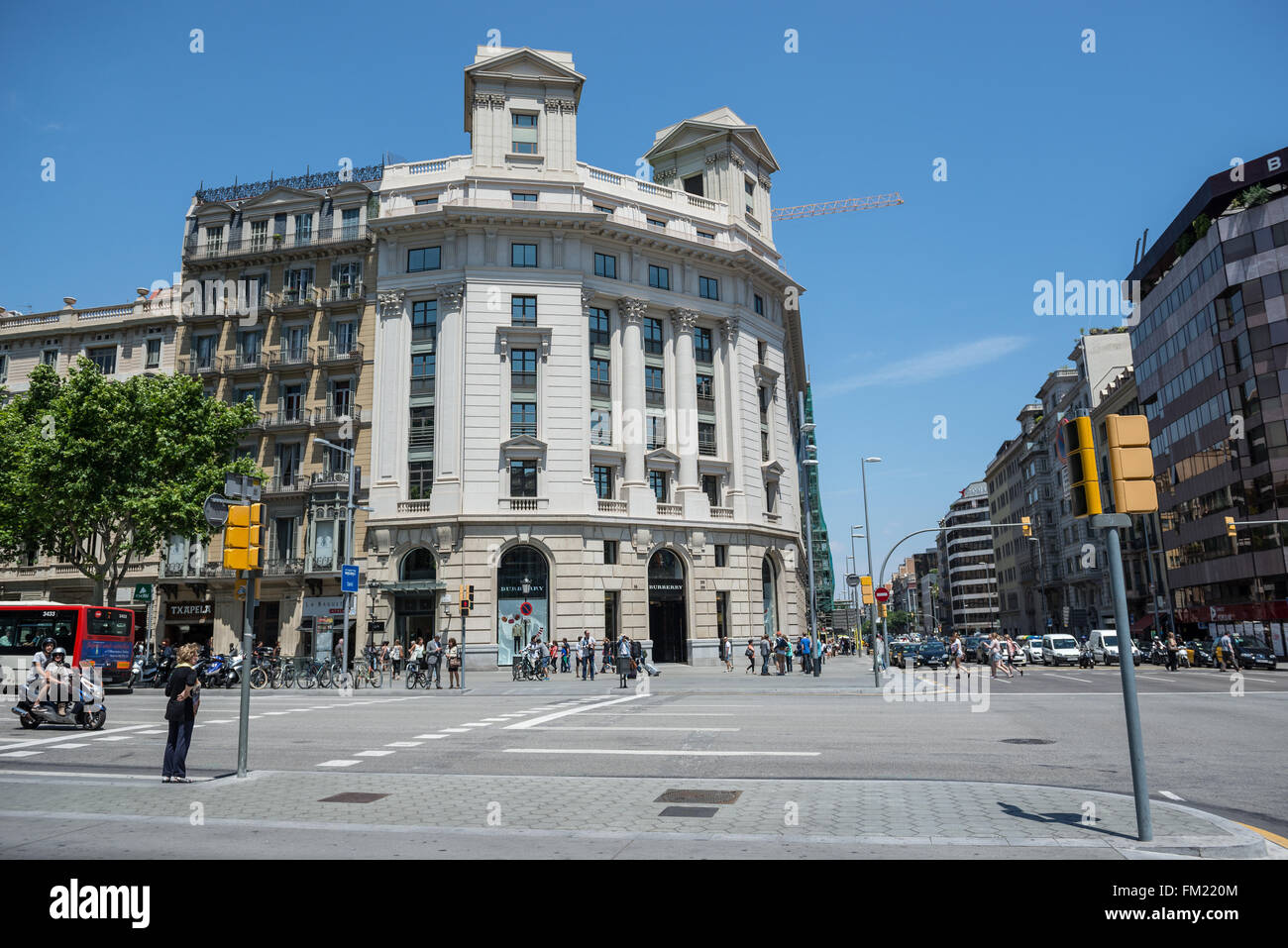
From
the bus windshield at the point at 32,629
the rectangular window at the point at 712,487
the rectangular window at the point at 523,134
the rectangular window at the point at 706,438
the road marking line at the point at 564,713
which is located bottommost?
the road marking line at the point at 564,713

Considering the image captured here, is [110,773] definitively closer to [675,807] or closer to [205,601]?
[675,807]

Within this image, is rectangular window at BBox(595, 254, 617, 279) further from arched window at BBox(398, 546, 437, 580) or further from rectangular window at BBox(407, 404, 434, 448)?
arched window at BBox(398, 546, 437, 580)

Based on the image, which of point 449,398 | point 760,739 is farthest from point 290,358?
point 760,739

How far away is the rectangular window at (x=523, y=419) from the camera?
41.5 meters

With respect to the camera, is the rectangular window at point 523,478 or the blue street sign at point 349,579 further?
the rectangular window at point 523,478

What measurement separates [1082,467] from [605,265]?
1563 inches

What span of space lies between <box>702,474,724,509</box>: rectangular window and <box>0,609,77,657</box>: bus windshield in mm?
30197

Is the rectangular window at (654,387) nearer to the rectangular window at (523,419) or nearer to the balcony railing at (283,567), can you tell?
the rectangular window at (523,419)

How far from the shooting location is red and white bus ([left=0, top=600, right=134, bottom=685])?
28484 mm

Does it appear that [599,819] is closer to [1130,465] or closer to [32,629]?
[1130,465]

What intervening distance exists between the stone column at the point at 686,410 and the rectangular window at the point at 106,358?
35.0 m

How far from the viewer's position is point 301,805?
8922 mm

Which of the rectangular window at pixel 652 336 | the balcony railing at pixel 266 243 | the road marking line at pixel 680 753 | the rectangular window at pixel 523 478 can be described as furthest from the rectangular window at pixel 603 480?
the road marking line at pixel 680 753

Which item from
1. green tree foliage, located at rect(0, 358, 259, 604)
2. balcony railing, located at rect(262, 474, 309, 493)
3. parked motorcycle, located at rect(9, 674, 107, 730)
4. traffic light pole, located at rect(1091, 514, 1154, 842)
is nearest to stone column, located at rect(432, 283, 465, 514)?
balcony railing, located at rect(262, 474, 309, 493)
